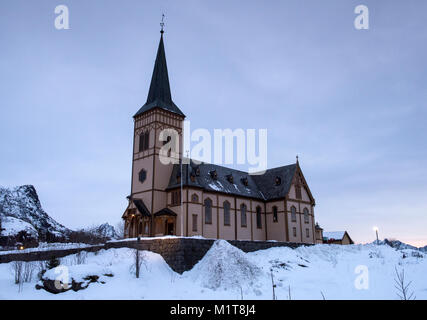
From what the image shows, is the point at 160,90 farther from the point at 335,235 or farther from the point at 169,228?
the point at 335,235

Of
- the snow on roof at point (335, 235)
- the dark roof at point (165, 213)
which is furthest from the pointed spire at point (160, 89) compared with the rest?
the snow on roof at point (335, 235)

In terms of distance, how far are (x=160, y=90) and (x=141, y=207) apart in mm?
15610

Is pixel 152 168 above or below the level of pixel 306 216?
above

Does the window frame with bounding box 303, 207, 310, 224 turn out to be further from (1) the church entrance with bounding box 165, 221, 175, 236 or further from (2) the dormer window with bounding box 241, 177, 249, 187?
(1) the church entrance with bounding box 165, 221, 175, 236

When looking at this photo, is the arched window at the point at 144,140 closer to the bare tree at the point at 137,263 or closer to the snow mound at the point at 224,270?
the snow mound at the point at 224,270

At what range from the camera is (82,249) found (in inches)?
1332

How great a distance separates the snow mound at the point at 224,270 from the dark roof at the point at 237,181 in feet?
43.8

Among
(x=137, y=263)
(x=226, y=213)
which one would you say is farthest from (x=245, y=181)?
(x=137, y=263)

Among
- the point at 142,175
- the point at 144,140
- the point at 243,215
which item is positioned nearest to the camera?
the point at 142,175

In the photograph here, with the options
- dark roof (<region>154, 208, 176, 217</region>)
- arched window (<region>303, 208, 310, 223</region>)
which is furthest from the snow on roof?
dark roof (<region>154, 208, 176, 217</region>)

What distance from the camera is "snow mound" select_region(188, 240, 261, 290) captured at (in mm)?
24547

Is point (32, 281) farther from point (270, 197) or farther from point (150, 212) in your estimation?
point (270, 197)

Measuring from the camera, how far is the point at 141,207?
40.4 meters

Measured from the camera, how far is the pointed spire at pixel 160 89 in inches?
1772
